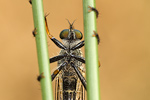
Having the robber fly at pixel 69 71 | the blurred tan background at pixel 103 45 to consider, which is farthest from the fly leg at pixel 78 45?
the blurred tan background at pixel 103 45

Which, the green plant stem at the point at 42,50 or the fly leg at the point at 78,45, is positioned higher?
the fly leg at the point at 78,45

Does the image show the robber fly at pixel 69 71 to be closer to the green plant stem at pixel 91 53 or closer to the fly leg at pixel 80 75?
the fly leg at pixel 80 75

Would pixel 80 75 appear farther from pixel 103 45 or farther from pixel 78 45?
pixel 103 45

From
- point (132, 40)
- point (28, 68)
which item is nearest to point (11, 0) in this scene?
point (28, 68)

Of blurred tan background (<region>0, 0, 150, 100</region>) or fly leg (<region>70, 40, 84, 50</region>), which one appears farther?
blurred tan background (<region>0, 0, 150, 100</region>)

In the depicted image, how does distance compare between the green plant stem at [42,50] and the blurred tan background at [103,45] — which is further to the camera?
the blurred tan background at [103,45]

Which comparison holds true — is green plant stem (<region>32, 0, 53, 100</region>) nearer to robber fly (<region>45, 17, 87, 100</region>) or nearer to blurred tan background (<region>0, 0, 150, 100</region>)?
robber fly (<region>45, 17, 87, 100</region>)

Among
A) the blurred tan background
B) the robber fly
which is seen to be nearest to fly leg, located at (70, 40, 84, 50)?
the robber fly

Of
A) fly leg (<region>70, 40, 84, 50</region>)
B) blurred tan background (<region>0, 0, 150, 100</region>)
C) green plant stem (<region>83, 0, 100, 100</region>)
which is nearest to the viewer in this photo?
green plant stem (<region>83, 0, 100, 100</region>)
